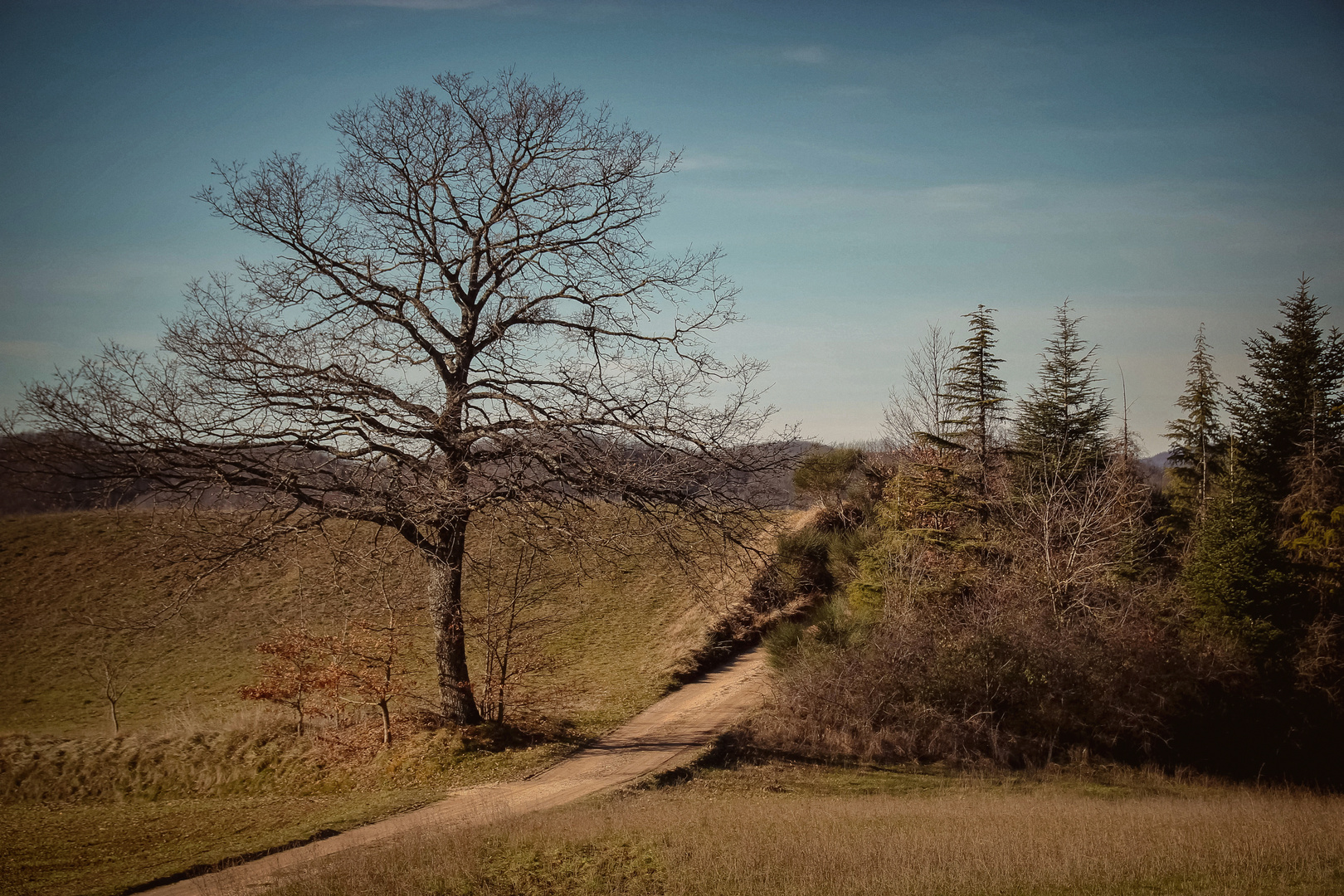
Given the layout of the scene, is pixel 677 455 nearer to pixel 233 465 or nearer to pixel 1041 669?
pixel 233 465

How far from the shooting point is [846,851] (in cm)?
920

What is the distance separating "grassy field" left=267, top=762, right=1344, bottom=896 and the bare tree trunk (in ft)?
13.9

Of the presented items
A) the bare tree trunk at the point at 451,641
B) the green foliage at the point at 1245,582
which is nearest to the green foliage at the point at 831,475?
the green foliage at the point at 1245,582

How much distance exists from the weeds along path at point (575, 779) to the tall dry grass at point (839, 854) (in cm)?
90

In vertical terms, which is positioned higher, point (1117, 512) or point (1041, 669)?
point (1117, 512)

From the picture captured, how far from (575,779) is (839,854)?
539 centimetres

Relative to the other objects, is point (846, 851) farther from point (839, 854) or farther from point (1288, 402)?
point (1288, 402)

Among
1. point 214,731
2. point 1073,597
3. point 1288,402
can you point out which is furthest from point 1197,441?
point 214,731

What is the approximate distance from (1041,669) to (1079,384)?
2500 cm

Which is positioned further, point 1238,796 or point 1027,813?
point 1238,796

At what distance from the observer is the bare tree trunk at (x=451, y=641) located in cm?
1455

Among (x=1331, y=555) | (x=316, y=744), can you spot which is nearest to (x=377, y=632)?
(x=316, y=744)

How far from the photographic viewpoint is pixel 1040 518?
2312 centimetres

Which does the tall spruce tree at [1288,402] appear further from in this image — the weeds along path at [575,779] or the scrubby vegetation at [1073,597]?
the weeds along path at [575,779]
